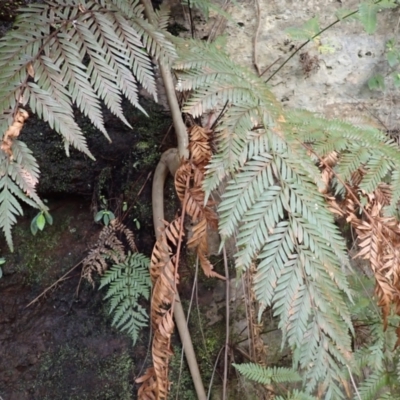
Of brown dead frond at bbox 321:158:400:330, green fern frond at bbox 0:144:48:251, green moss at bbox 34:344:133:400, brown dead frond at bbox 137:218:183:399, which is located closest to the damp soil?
green moss at bbox 34:344:133:400

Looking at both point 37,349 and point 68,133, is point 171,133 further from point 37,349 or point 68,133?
point 37,349

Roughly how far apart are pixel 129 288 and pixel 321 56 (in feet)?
3.90

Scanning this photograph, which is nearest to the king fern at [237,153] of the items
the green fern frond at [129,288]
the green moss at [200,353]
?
the green fern frond at [129,288]

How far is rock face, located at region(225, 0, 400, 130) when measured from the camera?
5.99 ft

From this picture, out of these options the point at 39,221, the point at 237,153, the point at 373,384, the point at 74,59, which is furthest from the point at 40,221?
the point at 373,384

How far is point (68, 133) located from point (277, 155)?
49 cm

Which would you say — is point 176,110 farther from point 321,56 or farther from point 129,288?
point 321,56

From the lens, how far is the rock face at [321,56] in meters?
1.83

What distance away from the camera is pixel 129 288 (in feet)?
4.81

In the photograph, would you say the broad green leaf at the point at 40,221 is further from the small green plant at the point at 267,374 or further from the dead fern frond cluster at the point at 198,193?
the small green plant at the point at 267,374

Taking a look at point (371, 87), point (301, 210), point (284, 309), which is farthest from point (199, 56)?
point (371, 87)

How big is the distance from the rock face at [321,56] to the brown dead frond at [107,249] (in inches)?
32.3

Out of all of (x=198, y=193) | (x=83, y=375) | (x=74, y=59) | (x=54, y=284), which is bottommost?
(x=83, y=375)

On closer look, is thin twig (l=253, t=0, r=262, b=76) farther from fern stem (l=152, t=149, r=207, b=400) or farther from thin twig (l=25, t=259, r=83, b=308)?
thin twig (l=25, t=259, r=83, b=308)
